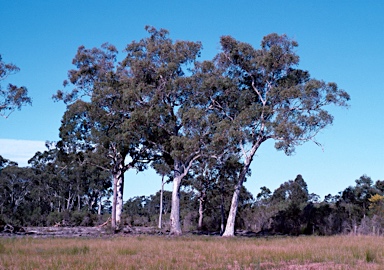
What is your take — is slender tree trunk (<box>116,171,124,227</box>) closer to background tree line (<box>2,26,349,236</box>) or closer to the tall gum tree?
background tree line (<box>2,26,349,236</box>)

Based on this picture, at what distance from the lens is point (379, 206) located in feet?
104

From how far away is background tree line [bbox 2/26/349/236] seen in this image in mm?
30594

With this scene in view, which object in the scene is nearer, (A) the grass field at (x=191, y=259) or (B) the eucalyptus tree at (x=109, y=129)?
(A) the grass field at (x=191, y=259)

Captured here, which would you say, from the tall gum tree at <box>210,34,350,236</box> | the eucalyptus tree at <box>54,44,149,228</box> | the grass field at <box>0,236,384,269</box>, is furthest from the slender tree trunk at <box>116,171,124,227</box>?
the grass field at <box>0,236,384,269</box>

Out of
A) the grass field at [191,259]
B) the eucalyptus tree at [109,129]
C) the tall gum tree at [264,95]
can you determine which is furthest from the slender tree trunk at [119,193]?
the grass field at [191,259]

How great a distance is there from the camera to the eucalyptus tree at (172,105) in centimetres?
3128

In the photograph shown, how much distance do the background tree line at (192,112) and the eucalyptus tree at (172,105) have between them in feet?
0.23

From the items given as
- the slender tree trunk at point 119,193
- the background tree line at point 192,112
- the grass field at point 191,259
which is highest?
the background tree line at point 192,112

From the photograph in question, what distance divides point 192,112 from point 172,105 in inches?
136

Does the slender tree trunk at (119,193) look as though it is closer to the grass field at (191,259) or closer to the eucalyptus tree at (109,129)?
the eucalyptus tree at (109,129)

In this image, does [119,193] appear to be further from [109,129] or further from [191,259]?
[191,259]

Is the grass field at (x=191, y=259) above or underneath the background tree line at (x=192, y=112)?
underneath

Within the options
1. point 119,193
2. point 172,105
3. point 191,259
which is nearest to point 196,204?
point 119,193

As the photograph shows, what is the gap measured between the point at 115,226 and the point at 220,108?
11.2m
